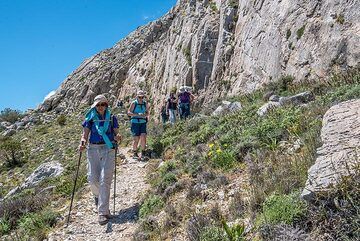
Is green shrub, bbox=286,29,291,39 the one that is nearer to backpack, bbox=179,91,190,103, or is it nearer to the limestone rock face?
backpack, bbox=179,91,190,103

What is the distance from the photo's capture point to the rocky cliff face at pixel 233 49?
50.4ft

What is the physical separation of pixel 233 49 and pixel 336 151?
20.1 meters

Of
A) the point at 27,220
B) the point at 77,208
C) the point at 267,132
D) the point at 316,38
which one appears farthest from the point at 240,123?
the point at 316,38

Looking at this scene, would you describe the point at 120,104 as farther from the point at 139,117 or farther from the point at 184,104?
the point at 139,117

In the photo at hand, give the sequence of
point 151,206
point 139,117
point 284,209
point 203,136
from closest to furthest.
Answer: point 284,209
point 151,206
point 203,136
point 139,117

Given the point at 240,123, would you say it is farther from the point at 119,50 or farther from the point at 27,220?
the point at 119,50

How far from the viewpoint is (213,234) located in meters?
4.74

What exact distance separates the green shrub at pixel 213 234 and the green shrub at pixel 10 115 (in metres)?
49.5

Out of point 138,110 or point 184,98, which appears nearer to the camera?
point 138,110

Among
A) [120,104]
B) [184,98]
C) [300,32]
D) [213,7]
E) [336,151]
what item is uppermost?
[213,7]

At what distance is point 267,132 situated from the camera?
8062 mm

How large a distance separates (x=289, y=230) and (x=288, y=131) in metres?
3.52

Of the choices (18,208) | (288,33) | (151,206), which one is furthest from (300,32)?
(18,208)

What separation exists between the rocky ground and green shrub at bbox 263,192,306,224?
2869 mm
